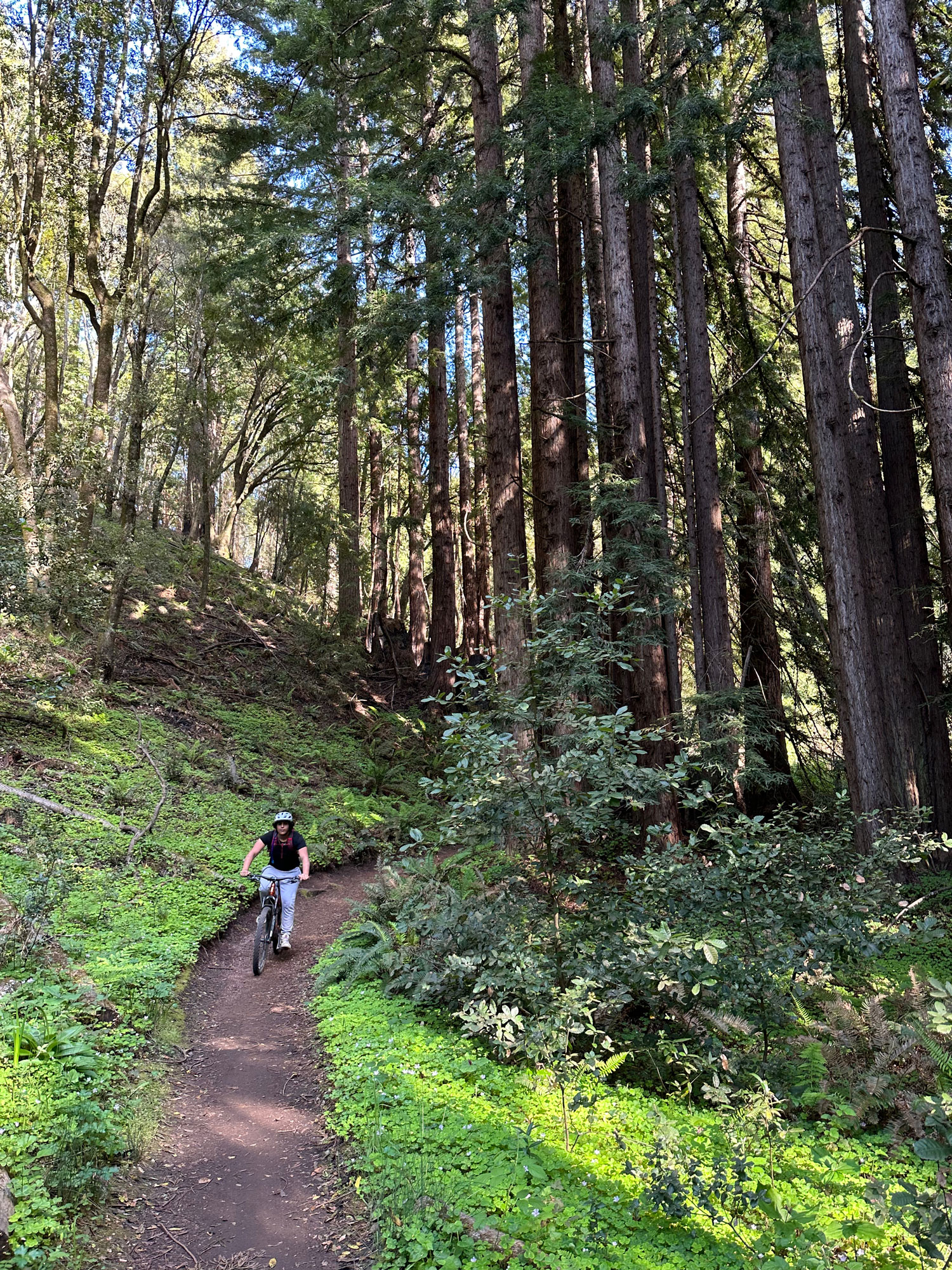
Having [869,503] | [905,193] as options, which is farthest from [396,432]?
[905,193]

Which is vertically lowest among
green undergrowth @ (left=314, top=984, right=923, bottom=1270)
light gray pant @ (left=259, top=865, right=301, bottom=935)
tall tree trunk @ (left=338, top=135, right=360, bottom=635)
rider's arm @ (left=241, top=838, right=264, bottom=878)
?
green undergrowth @ (left=314, top=984, right=923, bottom=1270)

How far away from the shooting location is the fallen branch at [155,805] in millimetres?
8648

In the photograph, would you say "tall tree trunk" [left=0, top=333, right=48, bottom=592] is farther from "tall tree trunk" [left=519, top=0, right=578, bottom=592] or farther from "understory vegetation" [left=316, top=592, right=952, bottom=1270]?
"understory vegetation" [left=316, top=592, right=952, bottom=1270]

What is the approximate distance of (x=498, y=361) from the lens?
420 inches

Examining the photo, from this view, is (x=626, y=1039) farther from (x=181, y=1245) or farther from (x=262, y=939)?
(x=262, y=939)

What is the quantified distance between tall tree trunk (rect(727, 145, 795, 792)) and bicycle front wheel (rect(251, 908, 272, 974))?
25.9 feet

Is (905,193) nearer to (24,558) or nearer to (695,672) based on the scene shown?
(695,672)

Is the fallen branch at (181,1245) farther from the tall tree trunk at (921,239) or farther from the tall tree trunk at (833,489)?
the tall tree trunk at (921,239)

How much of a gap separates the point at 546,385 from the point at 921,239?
15.9 feet

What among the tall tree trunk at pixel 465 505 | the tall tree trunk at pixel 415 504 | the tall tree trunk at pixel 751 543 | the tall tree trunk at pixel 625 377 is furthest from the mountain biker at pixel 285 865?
the tall tree trunk at pixel 415 504

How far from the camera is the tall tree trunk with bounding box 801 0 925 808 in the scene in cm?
961

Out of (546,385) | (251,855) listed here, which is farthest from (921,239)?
(251,855)

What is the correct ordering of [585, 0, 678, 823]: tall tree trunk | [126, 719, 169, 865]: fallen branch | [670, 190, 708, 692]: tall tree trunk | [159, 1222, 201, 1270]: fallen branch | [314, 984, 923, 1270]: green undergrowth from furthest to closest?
[670, 190, 708, 692]: tall tree trunk
[585, 0, 678, 823]: tall tree trunk
[126, 719, 169, 865]: fallen branch
[159, 1222, 201, 1270]: fallen branch
[314, 984, 923, 1270]: green undergrowth

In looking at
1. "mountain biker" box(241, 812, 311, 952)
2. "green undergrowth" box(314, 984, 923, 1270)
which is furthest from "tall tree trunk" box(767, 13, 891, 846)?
"mountain biker" box(241, 812, 311, 952)
